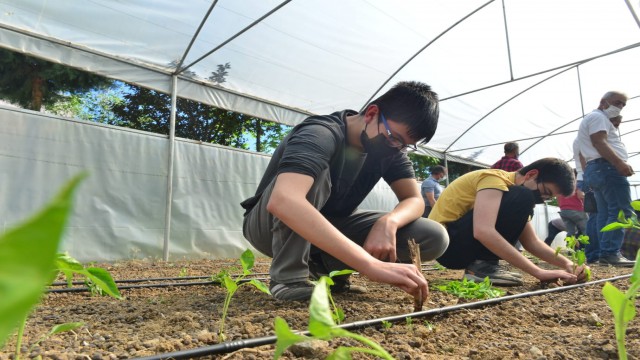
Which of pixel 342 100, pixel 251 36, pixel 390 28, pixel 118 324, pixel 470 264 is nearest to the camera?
pixel 118 324

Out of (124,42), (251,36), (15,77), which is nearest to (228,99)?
(251,36)

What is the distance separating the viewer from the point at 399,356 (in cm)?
93

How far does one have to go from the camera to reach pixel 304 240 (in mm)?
1562

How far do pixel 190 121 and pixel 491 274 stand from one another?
1152 cm

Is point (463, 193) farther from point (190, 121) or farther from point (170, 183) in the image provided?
point (190, 121)

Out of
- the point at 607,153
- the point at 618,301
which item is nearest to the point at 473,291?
the point at 618,301

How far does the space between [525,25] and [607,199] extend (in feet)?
6.85

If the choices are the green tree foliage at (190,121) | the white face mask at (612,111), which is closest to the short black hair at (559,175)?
the white face mask at (612,111)

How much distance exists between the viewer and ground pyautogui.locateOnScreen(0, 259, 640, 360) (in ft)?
3.15

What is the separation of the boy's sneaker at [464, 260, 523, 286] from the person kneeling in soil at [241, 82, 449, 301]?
0.45m

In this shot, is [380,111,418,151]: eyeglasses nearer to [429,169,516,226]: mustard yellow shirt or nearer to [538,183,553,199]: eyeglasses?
[429,169,516,226]: mustard yellow shirt

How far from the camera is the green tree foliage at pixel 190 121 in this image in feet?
38.6

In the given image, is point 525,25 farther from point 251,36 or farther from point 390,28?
point 251,36

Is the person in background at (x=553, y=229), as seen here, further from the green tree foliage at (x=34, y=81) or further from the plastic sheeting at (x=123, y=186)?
the green tree foliage at (x=34, y=81)
